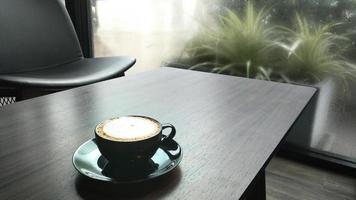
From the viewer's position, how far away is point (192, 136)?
0.61 metres

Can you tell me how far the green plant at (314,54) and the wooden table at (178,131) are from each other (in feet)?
1.78

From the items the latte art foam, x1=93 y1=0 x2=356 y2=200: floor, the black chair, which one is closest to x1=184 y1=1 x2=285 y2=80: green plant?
x1=93 y1=0 x2=356 y2=200: floor

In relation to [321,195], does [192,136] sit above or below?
above

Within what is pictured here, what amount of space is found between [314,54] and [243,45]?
0.31 m

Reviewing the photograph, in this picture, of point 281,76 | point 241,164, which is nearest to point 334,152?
point 281,76

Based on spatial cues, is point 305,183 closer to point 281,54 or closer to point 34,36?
point 281,54

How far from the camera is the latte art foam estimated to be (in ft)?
1.47

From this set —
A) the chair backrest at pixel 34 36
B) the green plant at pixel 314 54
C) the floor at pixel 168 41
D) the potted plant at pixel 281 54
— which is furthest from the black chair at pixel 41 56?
the green plant at pixel 314 54

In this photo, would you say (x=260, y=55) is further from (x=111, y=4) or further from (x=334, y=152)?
(x=111, y=4)

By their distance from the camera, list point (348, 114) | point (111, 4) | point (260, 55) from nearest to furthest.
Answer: point (348, 114)
point (260, 55)
point (111, 4)

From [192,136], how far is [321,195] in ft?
2.89

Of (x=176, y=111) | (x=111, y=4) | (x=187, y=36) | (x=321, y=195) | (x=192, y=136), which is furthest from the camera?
(x=111, y=4)

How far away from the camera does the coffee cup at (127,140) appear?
1.44ft

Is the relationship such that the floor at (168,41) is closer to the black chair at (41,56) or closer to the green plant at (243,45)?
the green plant at (243,45)
